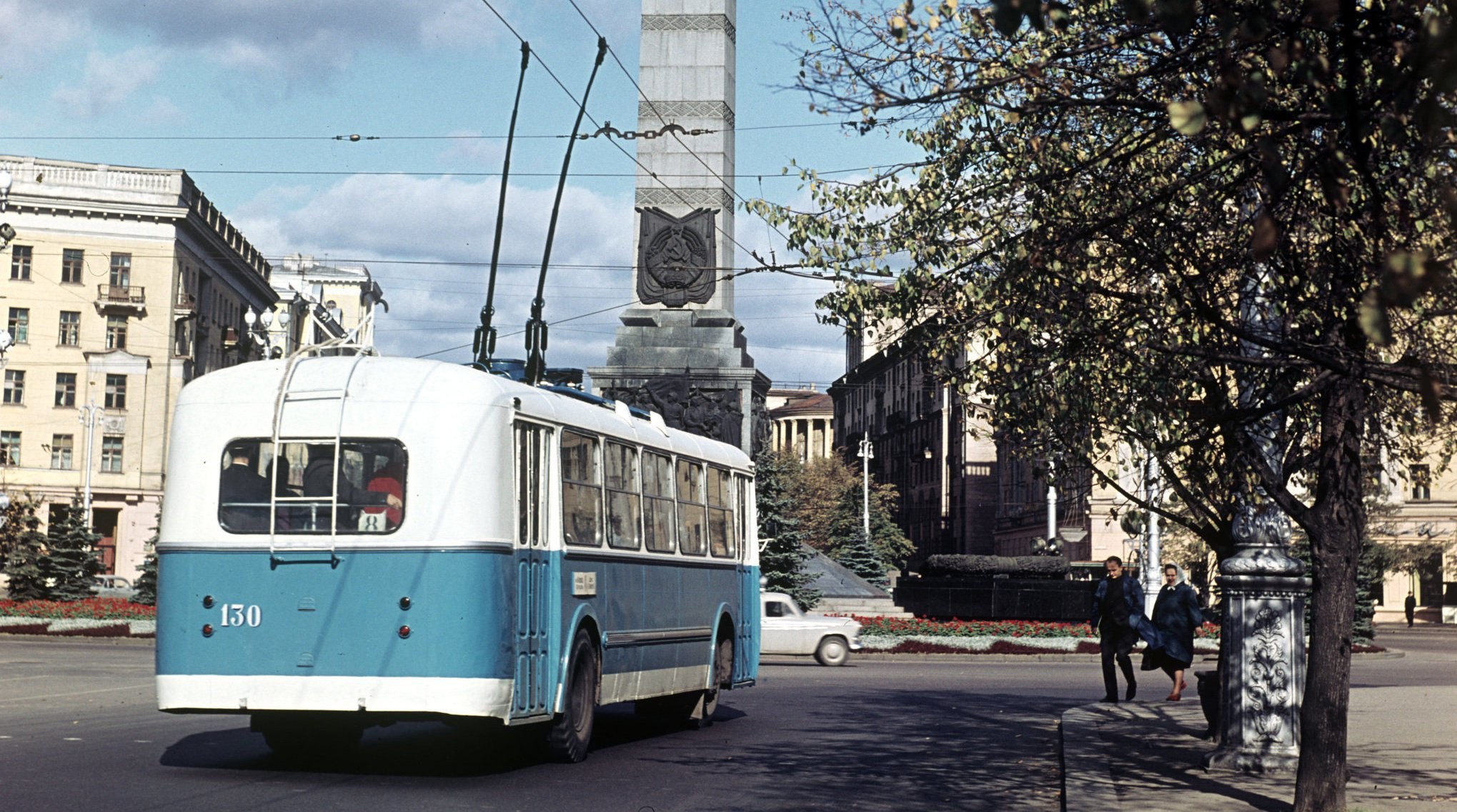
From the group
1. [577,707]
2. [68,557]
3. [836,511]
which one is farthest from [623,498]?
[836,511]

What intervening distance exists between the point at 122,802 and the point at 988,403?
8634mm

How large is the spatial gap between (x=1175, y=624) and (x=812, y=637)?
13.1m

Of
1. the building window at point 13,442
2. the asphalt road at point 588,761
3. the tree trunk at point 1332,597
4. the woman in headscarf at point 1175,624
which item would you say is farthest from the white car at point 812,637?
the building window at point 13,442

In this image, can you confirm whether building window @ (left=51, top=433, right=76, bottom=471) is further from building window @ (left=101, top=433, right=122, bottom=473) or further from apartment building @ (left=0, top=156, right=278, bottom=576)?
building window @ (left=101, top=433, right=122, bottom=473)

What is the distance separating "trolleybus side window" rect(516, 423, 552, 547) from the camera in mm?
13016

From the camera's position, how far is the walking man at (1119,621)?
20.9 metres

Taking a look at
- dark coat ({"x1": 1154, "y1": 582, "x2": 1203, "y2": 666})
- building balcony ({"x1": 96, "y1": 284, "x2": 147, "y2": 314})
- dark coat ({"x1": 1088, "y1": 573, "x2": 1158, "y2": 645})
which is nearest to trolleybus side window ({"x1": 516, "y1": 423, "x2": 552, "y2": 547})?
dark coat ({"x1": 1154, "y1": 582, "x2": 1203, "y2": 666})

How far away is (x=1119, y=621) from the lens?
21172mm

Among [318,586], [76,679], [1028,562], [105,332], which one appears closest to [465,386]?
[318,586]

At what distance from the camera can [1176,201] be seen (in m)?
11.5

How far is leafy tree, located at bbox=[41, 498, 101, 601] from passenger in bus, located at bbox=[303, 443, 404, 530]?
1514 inches

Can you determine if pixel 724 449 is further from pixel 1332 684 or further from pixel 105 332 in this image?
pixel 105 332

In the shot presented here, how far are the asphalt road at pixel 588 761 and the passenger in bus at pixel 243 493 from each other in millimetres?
1710

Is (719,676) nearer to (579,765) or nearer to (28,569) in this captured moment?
(579,765)
